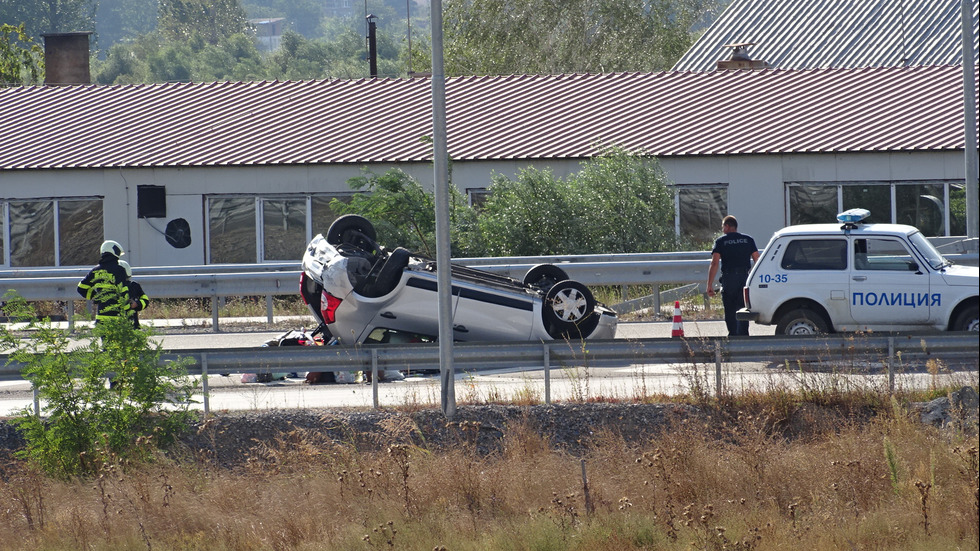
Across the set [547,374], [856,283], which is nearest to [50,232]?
[547,374]

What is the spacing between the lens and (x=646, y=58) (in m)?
52.2

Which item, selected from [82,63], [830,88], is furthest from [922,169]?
[82,63]

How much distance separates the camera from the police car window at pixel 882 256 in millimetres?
13609

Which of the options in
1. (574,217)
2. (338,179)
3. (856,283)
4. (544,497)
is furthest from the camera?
(338,179)

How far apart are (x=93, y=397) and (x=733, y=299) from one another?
7.73 m

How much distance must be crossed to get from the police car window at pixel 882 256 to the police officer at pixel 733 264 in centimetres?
131

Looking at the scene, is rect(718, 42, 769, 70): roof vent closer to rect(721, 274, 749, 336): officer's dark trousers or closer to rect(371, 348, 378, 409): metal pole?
rect(721, 274, 749, 336): officer's dark trousers

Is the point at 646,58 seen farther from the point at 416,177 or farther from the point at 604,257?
the point at 604,257

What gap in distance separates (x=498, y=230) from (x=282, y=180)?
→ 19.4 feet

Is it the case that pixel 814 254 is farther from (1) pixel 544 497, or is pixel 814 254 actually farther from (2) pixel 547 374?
(1) pixel 544 497

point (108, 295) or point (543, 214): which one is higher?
point (543, 214)

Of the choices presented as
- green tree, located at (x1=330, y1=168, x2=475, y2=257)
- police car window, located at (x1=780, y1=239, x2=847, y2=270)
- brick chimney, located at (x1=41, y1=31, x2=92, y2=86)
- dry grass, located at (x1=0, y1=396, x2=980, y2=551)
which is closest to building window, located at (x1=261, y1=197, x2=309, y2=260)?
green tree, located at (x1=330, y1=168, x2=475, y2=257)

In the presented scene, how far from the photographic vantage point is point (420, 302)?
43.8 feet

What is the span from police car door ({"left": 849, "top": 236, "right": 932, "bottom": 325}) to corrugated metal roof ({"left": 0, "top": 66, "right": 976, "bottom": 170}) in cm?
1034
